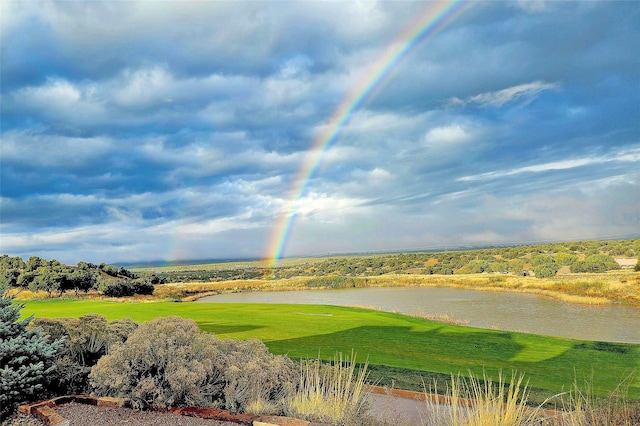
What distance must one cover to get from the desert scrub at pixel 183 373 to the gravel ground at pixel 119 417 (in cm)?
24

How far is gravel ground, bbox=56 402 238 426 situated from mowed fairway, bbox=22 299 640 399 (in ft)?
11.2

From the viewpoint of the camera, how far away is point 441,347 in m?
12.3

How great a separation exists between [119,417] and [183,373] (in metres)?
0.83

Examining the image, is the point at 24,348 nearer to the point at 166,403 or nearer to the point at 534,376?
the point at 166,403

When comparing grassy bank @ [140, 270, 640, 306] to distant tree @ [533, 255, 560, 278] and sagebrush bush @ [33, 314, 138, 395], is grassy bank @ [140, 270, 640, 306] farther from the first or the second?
sagebrush bush @ [33, 314, 138, 395]

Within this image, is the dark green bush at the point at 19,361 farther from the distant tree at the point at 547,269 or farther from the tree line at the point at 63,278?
the distant tree at the point at 547,269

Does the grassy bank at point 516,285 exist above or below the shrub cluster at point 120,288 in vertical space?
below

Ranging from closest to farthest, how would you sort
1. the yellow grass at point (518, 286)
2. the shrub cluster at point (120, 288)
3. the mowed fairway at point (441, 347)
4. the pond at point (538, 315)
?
the mowed fairway at point (441, 347) < the pond at point (538, 315) < the yellow grass at point (518, 286) < the shrub cluster at point (120, 288)

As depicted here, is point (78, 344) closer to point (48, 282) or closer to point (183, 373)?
point (183, 373)

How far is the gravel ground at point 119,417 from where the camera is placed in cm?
485

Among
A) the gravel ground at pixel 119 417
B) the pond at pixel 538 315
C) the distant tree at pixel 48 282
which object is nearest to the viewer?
the gravel ground at pixel 119 417

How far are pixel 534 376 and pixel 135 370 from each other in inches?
305

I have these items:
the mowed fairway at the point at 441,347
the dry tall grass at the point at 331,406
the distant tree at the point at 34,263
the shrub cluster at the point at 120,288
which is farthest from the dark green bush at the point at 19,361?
the distant tree at the point at 34,263

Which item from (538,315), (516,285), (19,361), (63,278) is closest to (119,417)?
(19,361)
